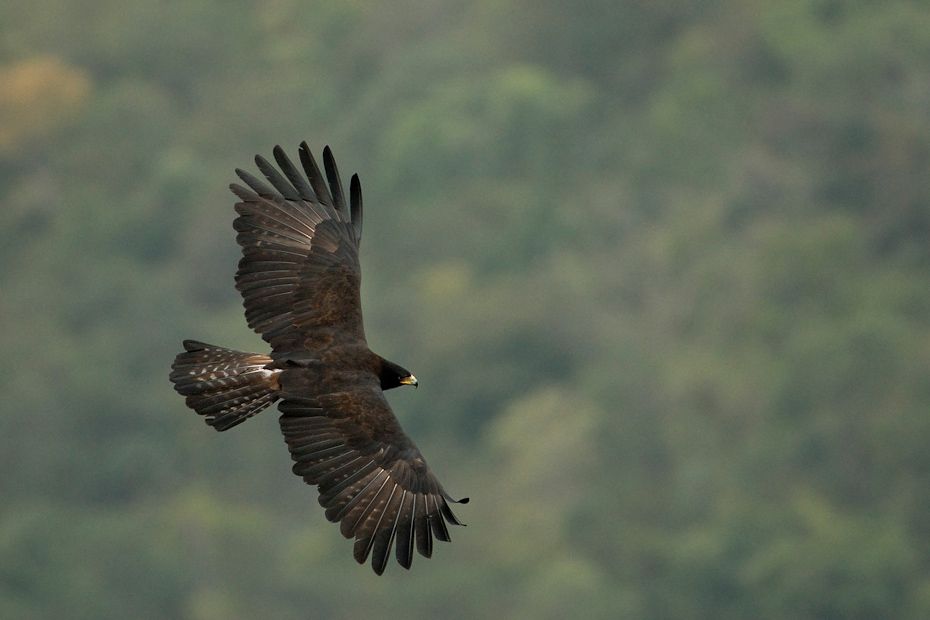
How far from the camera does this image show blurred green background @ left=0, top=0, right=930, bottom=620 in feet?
244

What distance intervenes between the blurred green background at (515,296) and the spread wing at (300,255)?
44209 mm

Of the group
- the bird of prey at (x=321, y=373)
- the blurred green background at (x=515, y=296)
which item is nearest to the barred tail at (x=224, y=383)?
the bird of prey at (x=321, y=373)

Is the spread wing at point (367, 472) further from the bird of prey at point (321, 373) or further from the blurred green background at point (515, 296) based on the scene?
the blurred green background at point (515, 296)

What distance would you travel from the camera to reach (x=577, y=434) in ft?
269

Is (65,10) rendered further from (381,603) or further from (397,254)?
(381,603)

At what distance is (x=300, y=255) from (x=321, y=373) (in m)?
1.51

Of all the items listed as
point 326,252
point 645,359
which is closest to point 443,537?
point 326,252

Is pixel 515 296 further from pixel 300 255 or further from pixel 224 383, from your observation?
pixel 224 383

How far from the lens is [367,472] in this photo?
1568 cm

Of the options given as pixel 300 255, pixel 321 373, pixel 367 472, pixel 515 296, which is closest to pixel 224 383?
pixel 321 373

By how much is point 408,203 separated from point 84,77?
68.7 ft

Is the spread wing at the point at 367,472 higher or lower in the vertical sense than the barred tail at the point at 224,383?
lower

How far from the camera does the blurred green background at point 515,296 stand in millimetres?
74250

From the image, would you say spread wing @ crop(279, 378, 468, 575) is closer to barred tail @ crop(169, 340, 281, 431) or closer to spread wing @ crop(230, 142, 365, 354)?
barred tail @ crop(169, 340, 281, 431)
